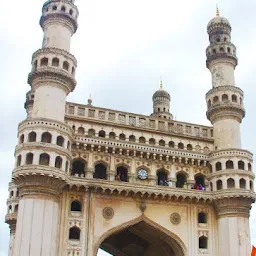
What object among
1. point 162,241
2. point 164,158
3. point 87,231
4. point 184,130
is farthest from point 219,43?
point 87,231

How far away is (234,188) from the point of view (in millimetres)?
27672

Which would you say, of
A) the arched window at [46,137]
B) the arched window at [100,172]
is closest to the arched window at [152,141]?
the arched window at [100,172]

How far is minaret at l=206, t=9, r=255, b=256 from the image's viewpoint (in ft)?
89.2

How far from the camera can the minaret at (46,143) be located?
76.5 ft

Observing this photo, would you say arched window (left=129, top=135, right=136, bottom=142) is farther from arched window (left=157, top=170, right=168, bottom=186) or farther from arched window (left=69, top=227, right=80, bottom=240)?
arched window (left=69, top=227, right=80, bottom=240)

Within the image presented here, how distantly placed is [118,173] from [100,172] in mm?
1147

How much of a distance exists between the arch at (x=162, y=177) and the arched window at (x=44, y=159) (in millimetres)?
7540

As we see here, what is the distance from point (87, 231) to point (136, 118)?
8.18 meters

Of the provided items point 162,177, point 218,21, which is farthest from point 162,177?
point 218,21

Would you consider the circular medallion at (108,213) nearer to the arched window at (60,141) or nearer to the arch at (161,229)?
the arch at (161,229)

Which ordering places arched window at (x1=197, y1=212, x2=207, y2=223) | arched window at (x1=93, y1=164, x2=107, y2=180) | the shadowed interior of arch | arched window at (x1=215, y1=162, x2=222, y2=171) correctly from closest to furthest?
the shadowed interior of arch → arched window at (x1=93, y1=164, x2=107, y2=180) → arched window at (x1=197, y1=212, x2=207, y2=223) → arched window at (x1=215, y1=162, x2=222, y2=171)

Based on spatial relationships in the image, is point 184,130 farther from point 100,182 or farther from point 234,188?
point 100,182

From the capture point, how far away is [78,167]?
27672 mm

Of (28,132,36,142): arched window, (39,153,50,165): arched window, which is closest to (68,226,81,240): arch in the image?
(39,153,50,165): arched window
